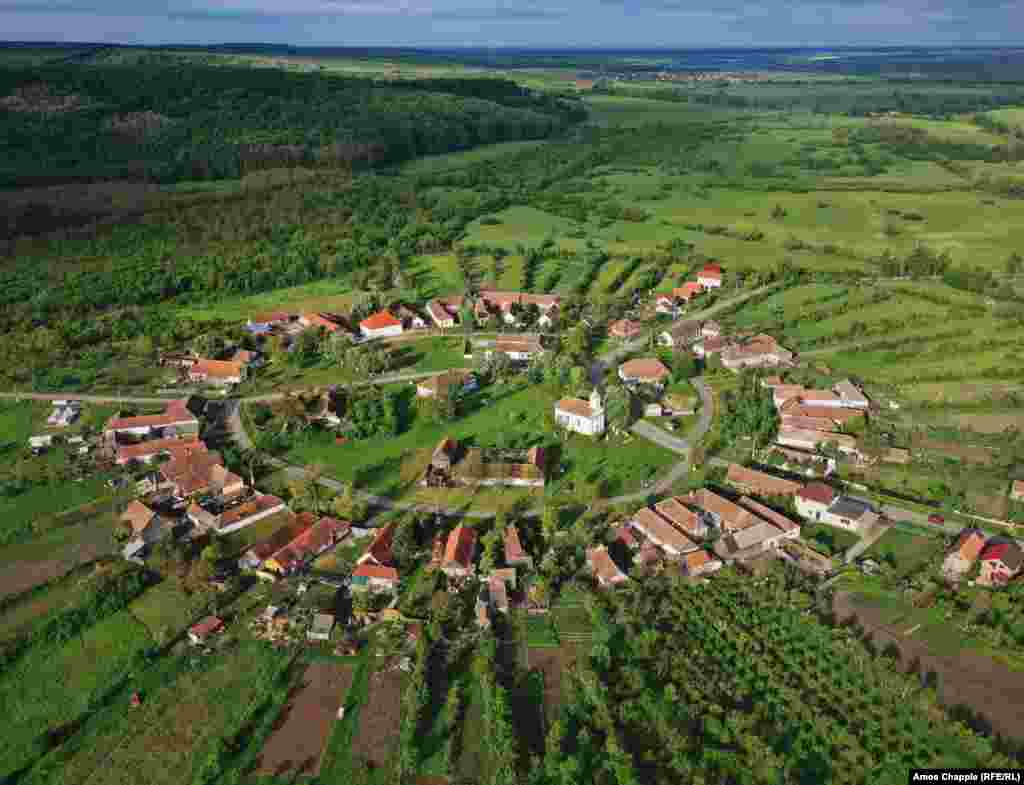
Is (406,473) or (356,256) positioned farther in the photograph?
(356,256)

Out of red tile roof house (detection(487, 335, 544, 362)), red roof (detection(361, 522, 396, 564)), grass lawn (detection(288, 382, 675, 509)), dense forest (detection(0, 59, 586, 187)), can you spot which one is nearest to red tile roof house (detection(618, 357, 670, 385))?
grass lawn (detection(288, 382, 675, 509))

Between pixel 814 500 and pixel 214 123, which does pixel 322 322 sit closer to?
pixel 814 500

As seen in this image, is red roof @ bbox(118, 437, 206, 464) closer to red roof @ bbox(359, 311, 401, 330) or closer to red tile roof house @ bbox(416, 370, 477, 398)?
red tile roof house @ bbox(416, 370, 477, 398)

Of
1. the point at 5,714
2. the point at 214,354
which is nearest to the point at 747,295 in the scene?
the point at 214,354

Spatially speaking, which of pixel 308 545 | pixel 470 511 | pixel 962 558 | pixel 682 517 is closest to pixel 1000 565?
pixel 962 558

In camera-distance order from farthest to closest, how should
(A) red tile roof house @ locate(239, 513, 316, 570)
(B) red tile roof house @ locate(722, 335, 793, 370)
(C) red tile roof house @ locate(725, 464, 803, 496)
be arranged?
1. (B) red tile roof house @ locate(722, 335, 793, 370)
2. (C) red tile roof house @ locate(725, 464, 803, 496)
3. (A) red tile roof house @ locate(239, 513, 316, 570)

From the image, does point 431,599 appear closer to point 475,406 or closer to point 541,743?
point 541,743
